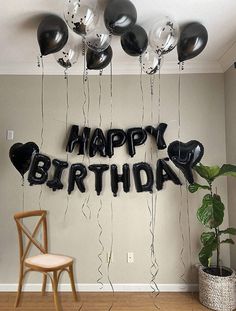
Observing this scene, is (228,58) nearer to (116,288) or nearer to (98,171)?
(98,171)

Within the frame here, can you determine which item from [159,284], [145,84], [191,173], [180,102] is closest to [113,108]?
[145,84]

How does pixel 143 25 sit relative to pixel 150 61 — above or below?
above

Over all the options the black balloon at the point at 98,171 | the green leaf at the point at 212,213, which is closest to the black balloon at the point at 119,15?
the black balloon at the point at 98,171

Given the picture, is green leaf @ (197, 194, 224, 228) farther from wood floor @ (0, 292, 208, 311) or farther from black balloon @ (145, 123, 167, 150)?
wood floor @ (0, 292, 208, 311)

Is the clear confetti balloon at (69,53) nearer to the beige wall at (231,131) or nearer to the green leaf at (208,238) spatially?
the beige wall at (231,131)

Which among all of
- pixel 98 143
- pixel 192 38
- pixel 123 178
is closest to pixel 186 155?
pixel 123 178

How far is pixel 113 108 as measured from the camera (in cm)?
271

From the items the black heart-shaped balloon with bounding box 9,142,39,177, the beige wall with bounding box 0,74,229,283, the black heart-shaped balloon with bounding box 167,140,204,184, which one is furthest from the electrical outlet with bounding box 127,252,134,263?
the black heart-shaped balloon with bounding box 9,142,39,177

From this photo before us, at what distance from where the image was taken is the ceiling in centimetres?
174

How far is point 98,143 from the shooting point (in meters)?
2.62

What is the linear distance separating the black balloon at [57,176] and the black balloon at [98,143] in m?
0.33

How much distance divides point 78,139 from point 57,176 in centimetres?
45

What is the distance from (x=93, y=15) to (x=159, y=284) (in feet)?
8.41

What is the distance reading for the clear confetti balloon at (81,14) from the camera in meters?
1.58
